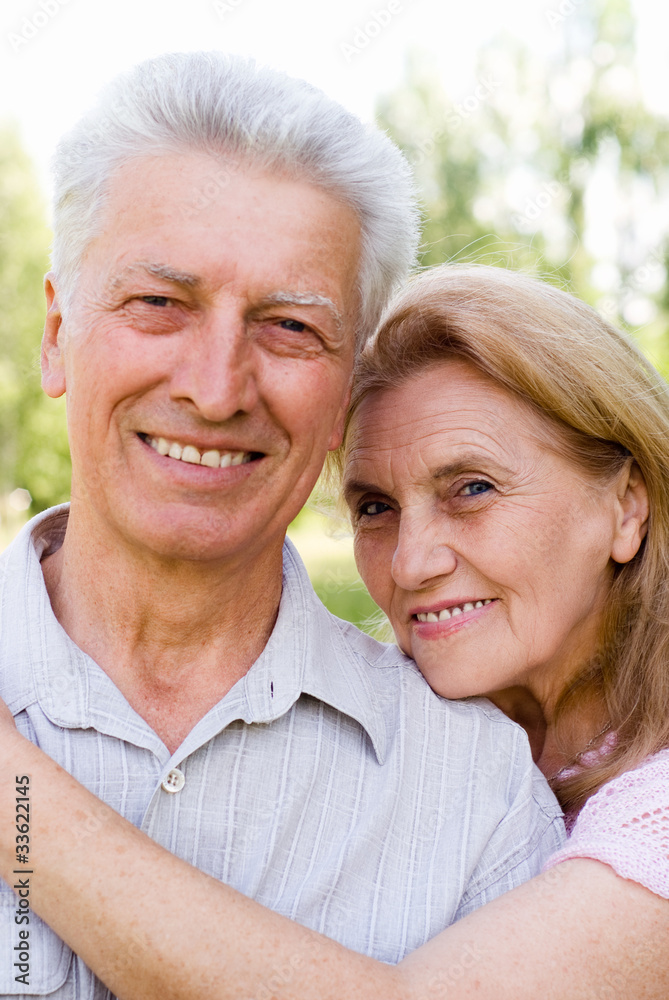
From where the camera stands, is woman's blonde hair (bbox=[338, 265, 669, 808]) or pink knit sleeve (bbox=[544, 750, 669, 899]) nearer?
pink knit sleeve (bbox=[544, 750, 669, 899])

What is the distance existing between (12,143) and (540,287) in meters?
22.5

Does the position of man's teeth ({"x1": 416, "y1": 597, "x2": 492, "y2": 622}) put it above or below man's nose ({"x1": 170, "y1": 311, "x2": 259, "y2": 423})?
below

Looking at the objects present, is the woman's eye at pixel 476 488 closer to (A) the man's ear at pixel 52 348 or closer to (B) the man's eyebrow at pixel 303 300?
(B) the man's eyebrow at pixel 303 300

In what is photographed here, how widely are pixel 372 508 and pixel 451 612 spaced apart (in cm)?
42

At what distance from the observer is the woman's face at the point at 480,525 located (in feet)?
8.61

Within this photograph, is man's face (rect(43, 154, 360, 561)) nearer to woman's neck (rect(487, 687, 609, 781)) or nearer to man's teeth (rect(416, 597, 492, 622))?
man's teeth (rect(416, 597, 492, 622))

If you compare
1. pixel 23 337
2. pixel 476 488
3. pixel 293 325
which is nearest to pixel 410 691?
pixel 476 488

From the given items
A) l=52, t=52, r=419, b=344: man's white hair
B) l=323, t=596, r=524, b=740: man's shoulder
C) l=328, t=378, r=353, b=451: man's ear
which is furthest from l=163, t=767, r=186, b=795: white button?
l=52, t=52, r=419, b=344: man's white hair

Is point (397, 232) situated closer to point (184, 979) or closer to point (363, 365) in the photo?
point (363, 365)

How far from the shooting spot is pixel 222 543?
2117 millimetres

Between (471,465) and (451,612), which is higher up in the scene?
(471,465)

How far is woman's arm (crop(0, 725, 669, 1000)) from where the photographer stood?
1700 millimetres

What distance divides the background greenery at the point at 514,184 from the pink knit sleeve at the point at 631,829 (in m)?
14.6

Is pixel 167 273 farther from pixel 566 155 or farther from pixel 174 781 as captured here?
pixel 566 155
